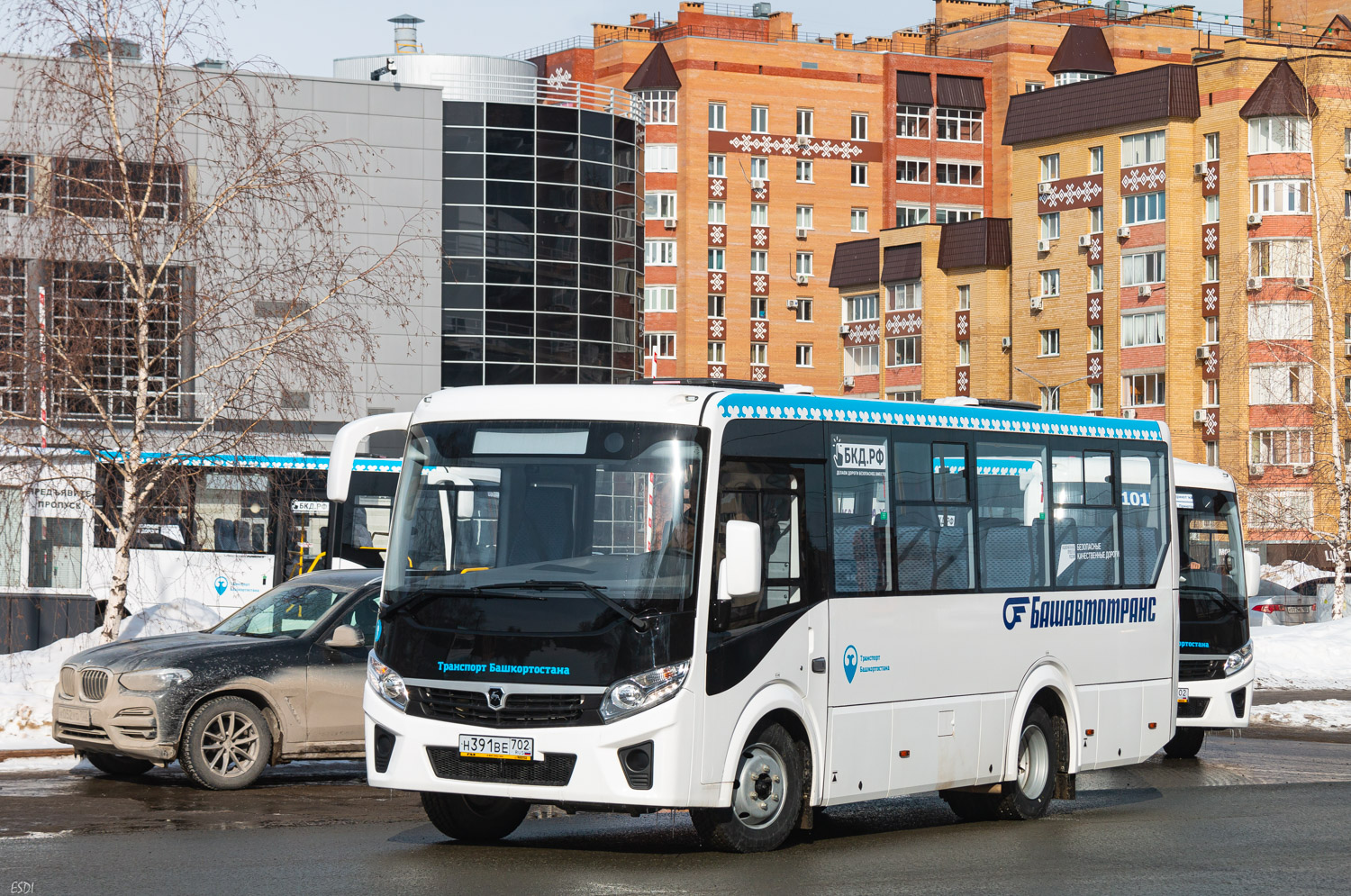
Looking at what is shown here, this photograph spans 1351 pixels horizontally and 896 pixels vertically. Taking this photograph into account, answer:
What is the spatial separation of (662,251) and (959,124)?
19.1 m

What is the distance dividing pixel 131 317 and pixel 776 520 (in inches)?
396

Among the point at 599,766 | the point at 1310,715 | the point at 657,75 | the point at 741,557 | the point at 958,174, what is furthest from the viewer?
the point at 958,174

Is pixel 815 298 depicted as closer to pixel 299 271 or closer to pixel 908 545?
pixel 299 271

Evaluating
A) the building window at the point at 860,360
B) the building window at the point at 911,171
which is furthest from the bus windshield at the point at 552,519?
the building window at the point at 911,171

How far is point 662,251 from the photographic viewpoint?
101 metres

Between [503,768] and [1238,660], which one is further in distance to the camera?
[1238,660]

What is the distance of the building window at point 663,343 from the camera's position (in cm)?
10062

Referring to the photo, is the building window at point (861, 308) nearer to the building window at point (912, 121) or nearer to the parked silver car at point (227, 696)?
the building window at point (912, 121)

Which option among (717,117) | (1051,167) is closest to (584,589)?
(1051,167)

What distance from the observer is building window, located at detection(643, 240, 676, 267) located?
101m

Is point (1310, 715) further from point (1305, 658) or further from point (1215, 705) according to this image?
point (1305, 658)

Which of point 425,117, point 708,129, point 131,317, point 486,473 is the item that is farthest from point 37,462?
point 708,129

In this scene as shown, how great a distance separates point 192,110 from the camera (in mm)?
18656

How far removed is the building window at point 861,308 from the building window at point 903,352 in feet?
7.35
